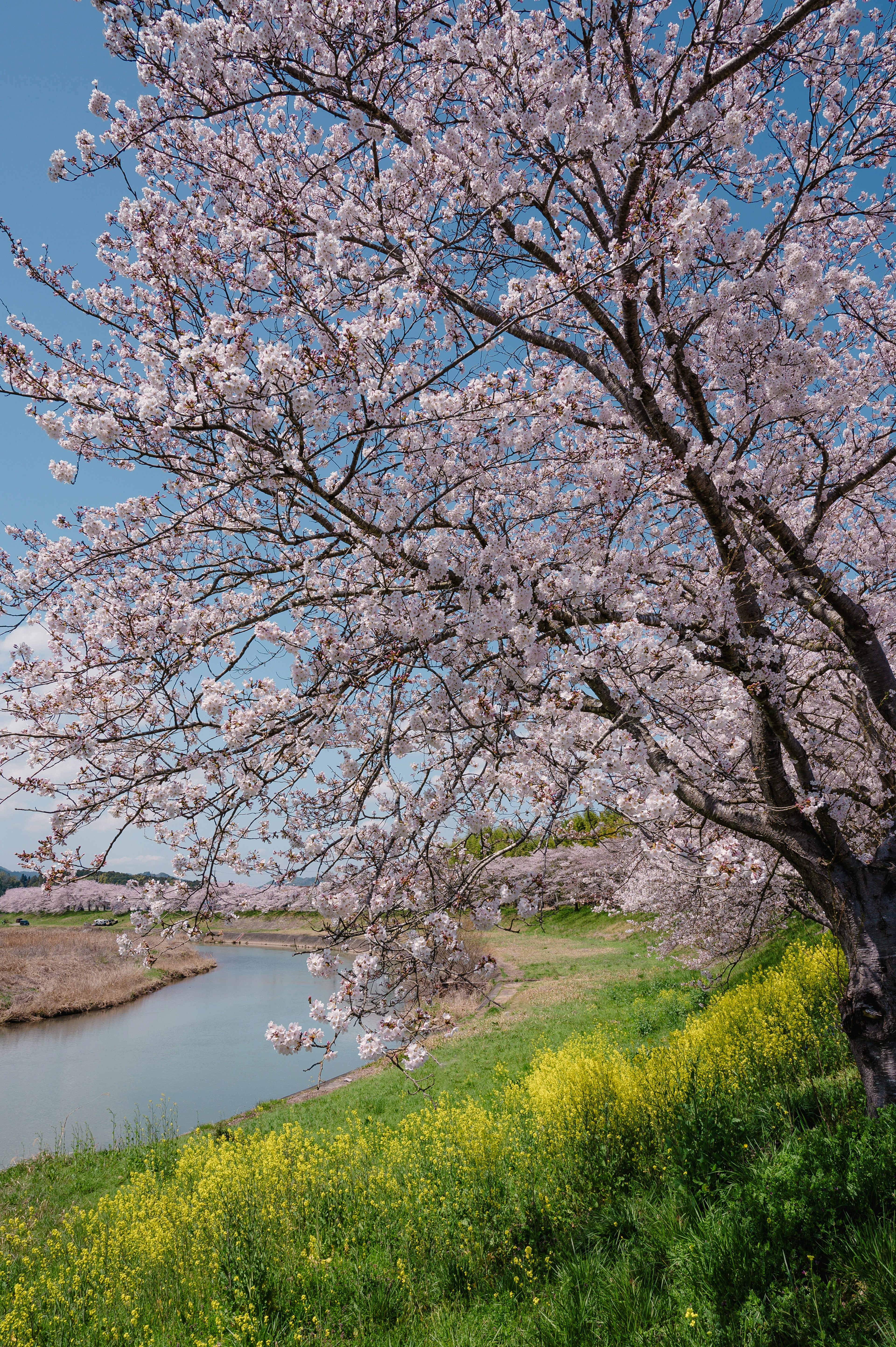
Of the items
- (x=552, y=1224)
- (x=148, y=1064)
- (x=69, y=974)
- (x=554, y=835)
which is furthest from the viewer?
(x=69, y=974)

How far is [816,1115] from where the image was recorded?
5.27 m

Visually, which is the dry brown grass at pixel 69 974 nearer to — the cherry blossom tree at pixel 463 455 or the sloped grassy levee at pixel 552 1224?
the sloped grassy levee at pixel 552 1224

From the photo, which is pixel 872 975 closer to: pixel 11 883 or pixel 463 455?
pixel 463 455

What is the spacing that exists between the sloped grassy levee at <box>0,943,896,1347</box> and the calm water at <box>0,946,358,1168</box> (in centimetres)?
422

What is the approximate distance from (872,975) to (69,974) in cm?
3125

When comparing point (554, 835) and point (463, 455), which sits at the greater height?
point (463, 455)

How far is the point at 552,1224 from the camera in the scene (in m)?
4.91

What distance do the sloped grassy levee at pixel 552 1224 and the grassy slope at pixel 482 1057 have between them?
3.45ft

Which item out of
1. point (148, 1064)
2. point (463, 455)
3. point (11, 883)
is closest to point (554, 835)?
point (463, 455)

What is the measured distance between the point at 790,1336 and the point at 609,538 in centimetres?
438

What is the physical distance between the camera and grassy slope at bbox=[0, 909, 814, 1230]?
386 inches

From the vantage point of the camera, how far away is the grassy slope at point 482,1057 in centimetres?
980

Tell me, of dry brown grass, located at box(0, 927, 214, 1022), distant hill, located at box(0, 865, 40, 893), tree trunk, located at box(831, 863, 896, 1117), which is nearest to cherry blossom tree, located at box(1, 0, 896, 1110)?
tree trunk, located at box(831, 863, 896, 1117)

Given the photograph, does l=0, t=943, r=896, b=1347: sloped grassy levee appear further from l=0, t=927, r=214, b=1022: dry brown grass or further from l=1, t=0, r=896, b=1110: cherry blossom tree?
l=0, t=927, r=214, b=1022: dry brown grass
